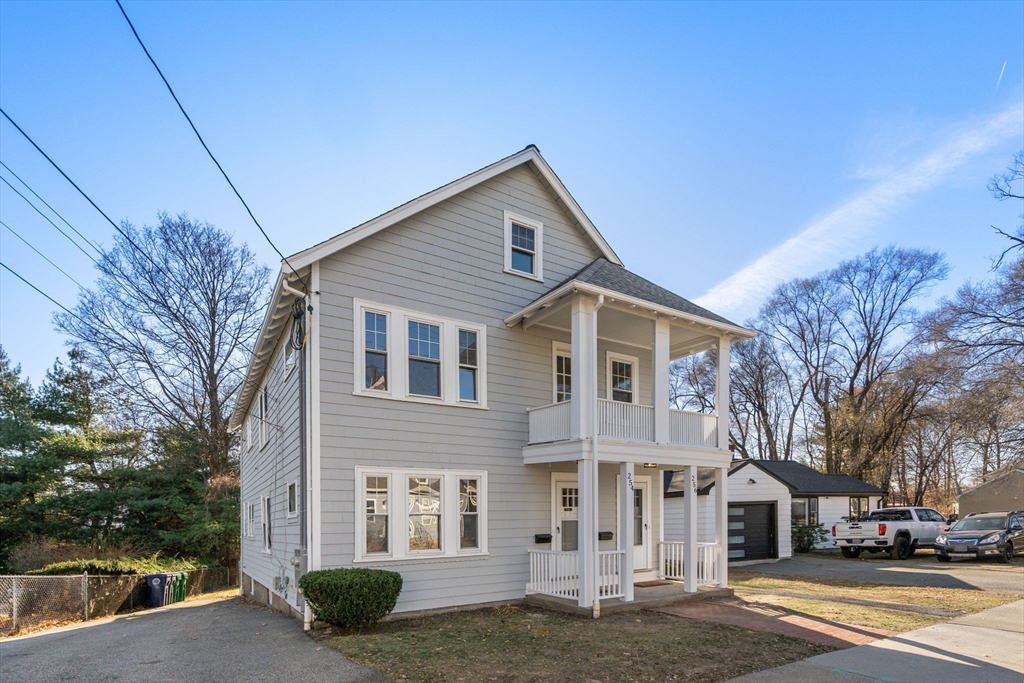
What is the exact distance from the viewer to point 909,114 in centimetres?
1205

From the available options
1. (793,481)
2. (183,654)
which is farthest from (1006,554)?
(183,654)

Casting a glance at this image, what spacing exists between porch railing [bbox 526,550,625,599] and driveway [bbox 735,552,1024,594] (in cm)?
807

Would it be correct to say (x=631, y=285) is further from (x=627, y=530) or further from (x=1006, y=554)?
(x=1006, y=554)

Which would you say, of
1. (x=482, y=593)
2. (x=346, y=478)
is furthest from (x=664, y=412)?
(x=346, y=478)

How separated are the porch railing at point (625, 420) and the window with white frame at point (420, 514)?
253cm

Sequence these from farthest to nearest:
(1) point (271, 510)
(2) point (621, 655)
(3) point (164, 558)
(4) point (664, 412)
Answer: (3) point (164, 558), (1) point (271, 510), (4) point (664, 412), (2) point (621, 655)

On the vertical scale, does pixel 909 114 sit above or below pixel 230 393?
above

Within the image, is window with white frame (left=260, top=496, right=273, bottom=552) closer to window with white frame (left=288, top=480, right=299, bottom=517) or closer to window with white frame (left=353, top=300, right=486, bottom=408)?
window with white frame (left=288, top=480, right=299, bottom=517)

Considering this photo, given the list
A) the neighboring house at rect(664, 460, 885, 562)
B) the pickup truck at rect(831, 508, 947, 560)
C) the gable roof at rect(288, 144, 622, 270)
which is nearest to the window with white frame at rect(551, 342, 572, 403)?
the gable roof at rect(288, 144, 622, 270)

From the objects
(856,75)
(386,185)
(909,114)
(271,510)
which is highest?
(856,75)

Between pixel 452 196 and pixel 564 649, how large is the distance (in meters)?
8.31

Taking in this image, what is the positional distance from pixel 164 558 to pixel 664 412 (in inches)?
819

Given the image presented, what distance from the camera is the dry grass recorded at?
12984mm

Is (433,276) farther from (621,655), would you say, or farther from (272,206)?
(621,655)
